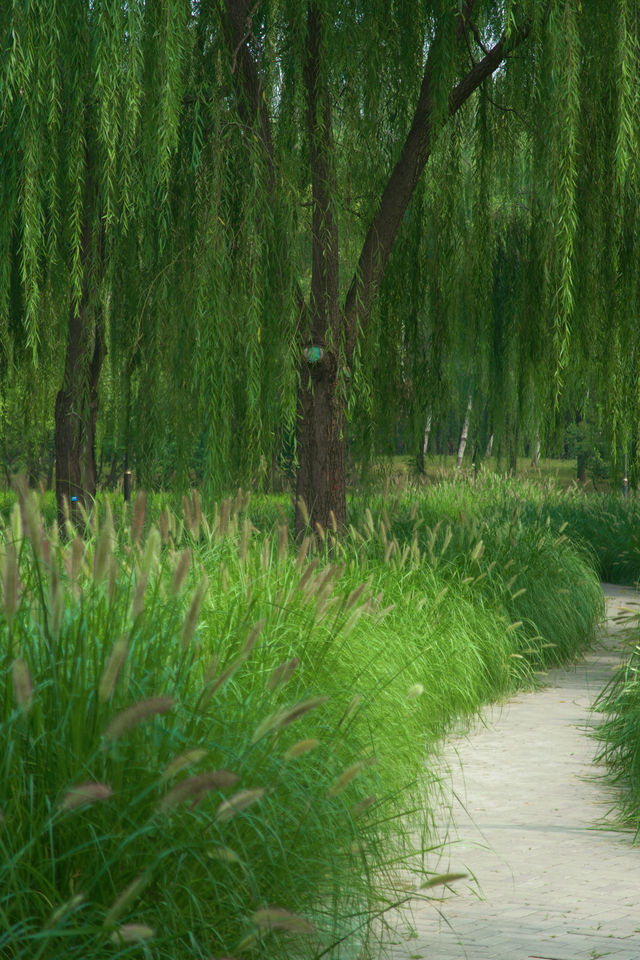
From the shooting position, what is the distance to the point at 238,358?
6.63 m

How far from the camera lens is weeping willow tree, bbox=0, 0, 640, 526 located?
6078 mm

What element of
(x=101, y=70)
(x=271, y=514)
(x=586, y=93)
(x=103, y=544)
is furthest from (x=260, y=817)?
(x=271, y=514)

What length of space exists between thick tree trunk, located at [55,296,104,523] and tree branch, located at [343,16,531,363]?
181 centimetres

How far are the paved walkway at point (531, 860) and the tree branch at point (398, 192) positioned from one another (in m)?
3.07

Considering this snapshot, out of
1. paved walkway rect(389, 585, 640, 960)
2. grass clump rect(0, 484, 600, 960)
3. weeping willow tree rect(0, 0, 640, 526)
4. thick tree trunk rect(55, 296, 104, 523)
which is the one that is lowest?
paved walkway rect(389, 585, 640, 960)

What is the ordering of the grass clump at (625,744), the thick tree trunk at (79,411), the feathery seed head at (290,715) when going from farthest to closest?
the thick tree trunk at (79,411) < the grass clump at (625,744) < the feathery seed head at (290,715)

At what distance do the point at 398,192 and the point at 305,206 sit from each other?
3.68 feet

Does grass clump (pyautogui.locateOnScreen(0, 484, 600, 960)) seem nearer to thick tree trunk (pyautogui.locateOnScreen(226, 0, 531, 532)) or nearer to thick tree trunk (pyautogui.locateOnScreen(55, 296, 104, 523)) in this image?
thick tree trunk (pyautogui.locateOnScreen(55, 296, 104, 523))

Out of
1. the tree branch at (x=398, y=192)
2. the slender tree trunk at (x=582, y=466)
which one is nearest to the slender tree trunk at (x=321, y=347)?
the tree branch at (x=398, y=192)

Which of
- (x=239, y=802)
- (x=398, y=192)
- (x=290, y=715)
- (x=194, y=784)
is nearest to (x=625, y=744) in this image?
(x=290, y=715)

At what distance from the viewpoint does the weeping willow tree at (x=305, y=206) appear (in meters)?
6.08

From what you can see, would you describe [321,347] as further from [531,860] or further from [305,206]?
[531,860]

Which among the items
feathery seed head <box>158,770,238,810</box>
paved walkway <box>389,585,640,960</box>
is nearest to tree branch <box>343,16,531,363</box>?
paved walkway <box>389,585,640,960</box>

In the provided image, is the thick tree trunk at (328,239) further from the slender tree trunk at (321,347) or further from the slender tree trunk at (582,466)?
the slender tree trunk at (582,466)
